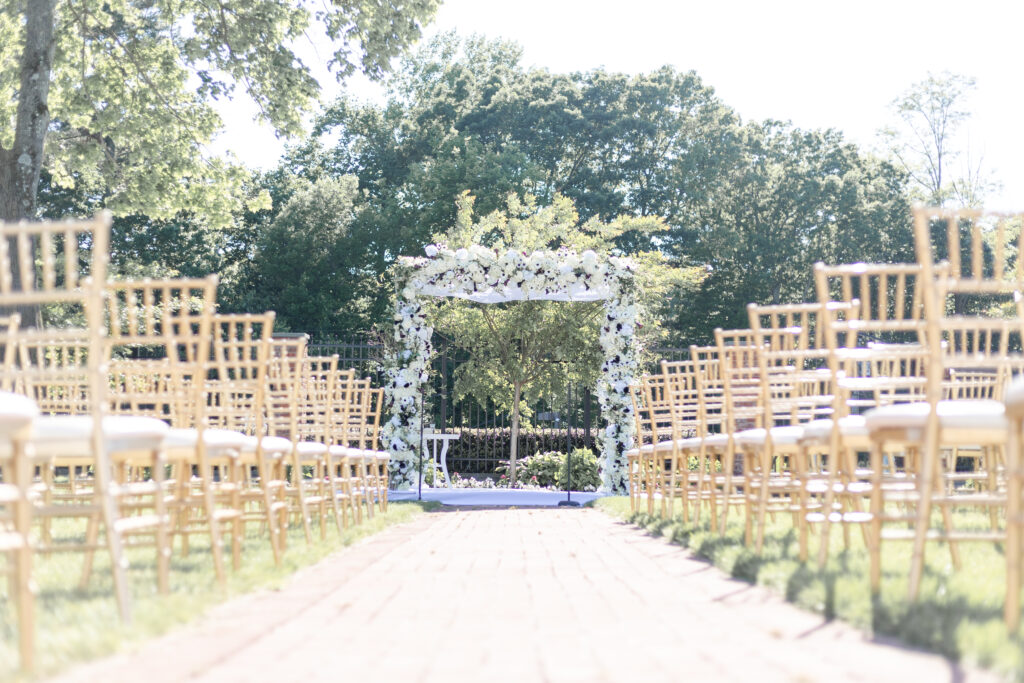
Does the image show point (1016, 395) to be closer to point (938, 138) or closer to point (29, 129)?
point (29, 129)

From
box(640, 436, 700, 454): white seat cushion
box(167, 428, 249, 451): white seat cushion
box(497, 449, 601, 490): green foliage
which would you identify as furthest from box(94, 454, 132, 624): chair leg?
box(497, 449, 601, 490): green foliage

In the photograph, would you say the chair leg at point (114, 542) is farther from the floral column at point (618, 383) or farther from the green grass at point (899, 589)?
the floral column at point (618, 383)

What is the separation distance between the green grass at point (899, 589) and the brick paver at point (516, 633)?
3.6 inches

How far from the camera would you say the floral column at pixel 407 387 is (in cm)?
1465

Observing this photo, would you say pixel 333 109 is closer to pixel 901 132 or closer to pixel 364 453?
pixel 901 132

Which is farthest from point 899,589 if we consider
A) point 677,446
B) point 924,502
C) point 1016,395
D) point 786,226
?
point 786,226

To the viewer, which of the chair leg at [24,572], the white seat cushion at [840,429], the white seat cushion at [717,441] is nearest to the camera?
the chair leg at [24,572]

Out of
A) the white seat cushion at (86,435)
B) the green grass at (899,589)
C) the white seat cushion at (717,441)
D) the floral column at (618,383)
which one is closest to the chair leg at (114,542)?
the white seat cushion at (86,435)

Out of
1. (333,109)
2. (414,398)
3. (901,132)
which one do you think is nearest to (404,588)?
(414,398)

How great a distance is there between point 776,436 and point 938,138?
34.7 metres

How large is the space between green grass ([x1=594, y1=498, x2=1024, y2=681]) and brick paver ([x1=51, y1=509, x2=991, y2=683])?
92 millimetres

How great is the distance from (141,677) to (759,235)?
31732 millimetres

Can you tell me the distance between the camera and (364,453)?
27.2 ft

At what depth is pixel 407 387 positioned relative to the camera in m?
14.8
